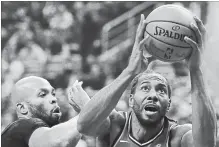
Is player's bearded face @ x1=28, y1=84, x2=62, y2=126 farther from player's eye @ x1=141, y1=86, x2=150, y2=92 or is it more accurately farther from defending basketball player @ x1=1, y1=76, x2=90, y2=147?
player's eye @ x1=141, y1=86, x2=150, y2=92

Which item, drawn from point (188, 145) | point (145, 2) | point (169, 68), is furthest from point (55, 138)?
point (145, 2)

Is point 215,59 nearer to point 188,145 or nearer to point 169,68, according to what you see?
point 169,68

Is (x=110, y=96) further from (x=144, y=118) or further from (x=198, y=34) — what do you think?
(x=198, y=34)

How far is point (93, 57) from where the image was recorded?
8.36m

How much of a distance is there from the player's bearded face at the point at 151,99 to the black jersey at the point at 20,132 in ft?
2.92

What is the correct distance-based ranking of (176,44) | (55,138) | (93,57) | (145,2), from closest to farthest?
(176,44) < (55,138) < (93,57) < (145,2)

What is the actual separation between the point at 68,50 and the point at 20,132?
4.97 metres

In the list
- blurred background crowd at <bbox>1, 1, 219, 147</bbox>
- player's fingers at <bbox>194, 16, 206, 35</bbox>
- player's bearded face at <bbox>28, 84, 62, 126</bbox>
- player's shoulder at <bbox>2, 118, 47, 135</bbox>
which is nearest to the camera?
player's fingers at <bbox>194, 16, 206, 35</bbox>

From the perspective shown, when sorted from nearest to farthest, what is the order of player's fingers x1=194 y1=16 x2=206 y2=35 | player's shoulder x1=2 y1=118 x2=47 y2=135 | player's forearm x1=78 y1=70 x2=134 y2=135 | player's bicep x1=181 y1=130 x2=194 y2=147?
player's forearm x1=78 y1=70 x2=134 y2=135 → player's fingers x1=194 y1=16 x2=206 y2=35 → player's bicep x1=181 y1=130 x2=194 y2=147 → player's shoulder x1=2 y1=118 x2=47 y2=135

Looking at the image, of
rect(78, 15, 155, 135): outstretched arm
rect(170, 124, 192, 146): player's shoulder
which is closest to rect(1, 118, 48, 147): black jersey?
rect(78, 15, 155, 135): outstretched arm

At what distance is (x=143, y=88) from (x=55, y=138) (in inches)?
33.1

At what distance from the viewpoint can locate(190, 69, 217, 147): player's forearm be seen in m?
2.88

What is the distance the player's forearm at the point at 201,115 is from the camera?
2875mm

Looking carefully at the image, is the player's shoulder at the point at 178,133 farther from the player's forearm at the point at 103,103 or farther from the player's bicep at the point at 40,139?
the player's bicep at the point at 40,139
